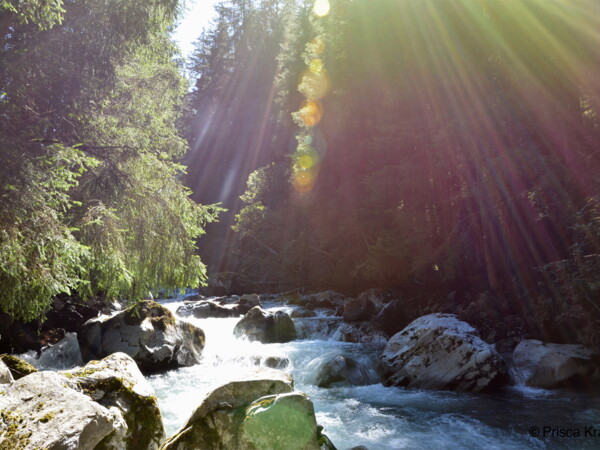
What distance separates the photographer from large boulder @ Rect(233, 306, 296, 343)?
12.1 metres

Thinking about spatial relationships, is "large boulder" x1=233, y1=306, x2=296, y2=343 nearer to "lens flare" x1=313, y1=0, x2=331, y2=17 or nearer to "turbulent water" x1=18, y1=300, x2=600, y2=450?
"turbulent water" x1=18, y1=300, x2=600, y2=450

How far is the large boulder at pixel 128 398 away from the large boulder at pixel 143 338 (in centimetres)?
543

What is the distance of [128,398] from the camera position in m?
3.67

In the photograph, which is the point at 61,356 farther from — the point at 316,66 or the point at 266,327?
the point at 316,66

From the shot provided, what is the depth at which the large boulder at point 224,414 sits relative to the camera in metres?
3.25

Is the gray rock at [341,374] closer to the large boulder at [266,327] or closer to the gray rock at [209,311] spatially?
the large boulder at [266,327]

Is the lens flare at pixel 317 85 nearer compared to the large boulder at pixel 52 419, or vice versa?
the large boulder at pixel 52 419

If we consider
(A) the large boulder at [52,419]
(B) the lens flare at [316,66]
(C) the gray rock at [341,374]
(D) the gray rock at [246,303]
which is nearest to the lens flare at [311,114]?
(B) the lens flare at [316,66]

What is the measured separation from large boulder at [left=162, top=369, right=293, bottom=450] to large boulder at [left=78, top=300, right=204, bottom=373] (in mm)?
6154

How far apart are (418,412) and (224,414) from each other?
4.63 metres

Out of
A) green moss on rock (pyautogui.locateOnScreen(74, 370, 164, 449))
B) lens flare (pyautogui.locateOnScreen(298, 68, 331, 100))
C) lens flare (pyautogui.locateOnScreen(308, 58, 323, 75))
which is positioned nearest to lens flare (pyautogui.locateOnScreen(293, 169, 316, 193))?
lens flare (pyautogui.locateOnScreen(298, 68, 331, 100))

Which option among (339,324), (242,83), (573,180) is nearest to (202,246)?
(242,83)

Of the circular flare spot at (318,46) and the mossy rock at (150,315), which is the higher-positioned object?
the circular flare spot at (318,46)

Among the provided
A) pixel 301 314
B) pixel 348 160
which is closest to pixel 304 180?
pixel 348 160
